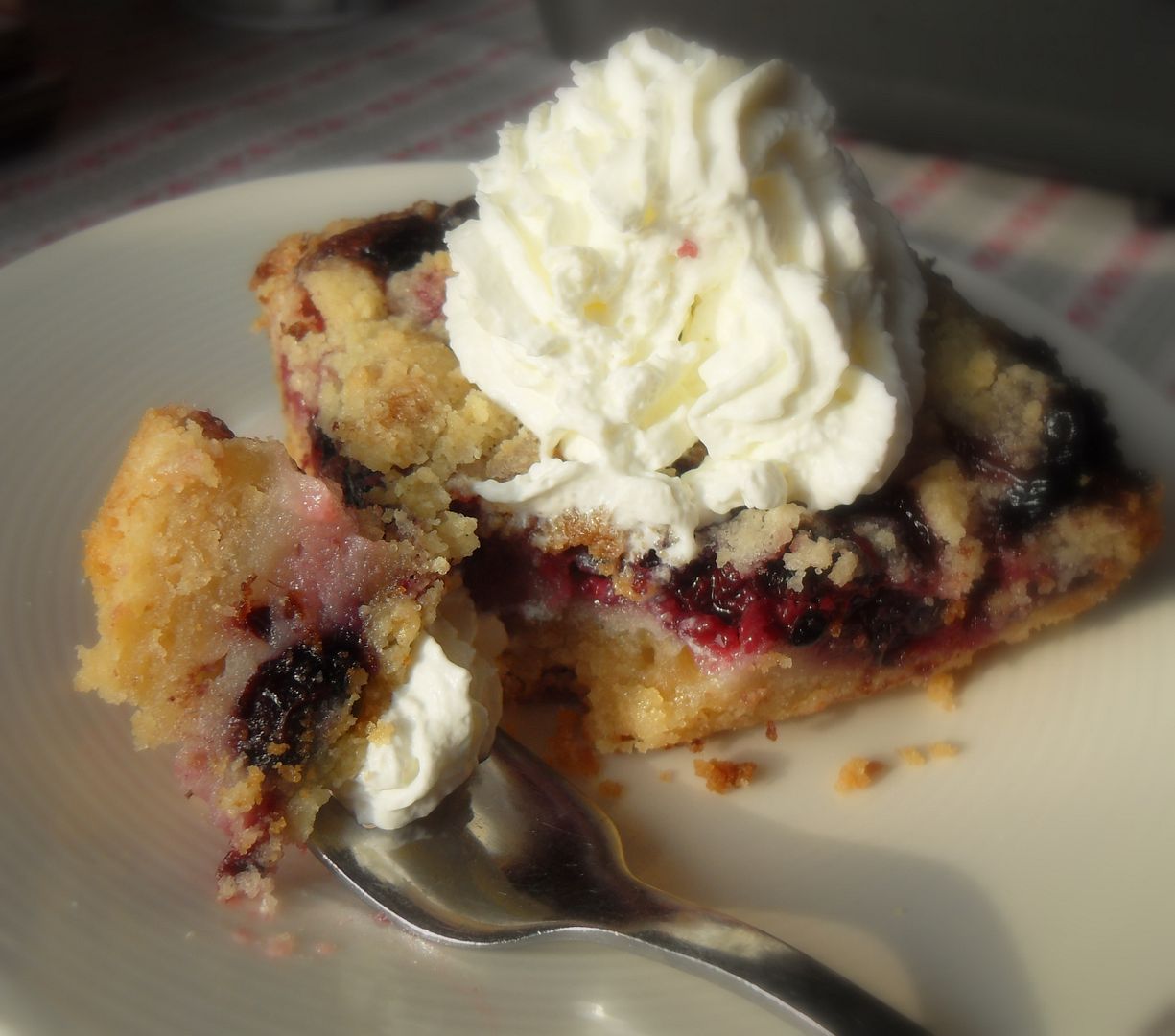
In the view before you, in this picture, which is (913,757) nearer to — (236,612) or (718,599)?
(718,599)

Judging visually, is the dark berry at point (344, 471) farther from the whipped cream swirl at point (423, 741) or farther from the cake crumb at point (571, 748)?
the cake crumb at point (571, 748)

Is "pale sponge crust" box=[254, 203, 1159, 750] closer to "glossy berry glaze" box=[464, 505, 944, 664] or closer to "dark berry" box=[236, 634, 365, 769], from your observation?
"glossy berry glaze" box=[464, 505, 944, 664]

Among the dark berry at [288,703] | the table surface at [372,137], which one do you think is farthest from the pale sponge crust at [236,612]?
the table surface at [372,137]

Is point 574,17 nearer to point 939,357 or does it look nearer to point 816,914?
point 939,357

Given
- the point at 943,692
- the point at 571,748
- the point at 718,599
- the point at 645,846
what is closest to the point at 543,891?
the point at 645,846

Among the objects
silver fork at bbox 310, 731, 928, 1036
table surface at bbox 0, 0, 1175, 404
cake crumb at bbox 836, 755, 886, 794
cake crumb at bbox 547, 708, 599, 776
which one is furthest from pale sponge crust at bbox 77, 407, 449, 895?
table surface at bbox 0, 0, 1175, 404
